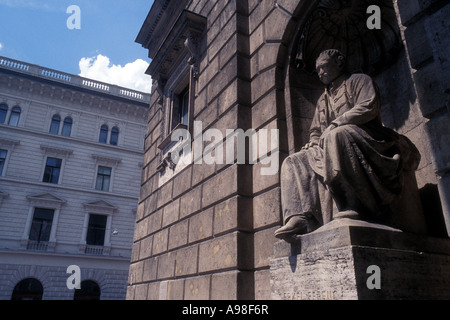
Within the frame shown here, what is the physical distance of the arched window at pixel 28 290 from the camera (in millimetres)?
23219

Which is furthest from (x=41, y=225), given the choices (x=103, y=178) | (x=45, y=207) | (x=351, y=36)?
(x=351, y=36)

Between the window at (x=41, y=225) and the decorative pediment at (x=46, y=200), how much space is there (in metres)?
0.43

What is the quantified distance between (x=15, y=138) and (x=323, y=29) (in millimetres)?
26803

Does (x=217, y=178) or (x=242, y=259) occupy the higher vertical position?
(x=217, y=178)

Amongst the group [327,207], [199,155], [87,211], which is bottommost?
[327,207]

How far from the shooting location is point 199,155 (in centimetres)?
674

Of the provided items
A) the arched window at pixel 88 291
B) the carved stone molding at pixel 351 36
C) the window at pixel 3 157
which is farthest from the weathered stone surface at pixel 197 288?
the window at pixel 3 157

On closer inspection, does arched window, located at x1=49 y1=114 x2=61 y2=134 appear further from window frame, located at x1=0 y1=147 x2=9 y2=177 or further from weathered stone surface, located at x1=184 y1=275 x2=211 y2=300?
weathered stone surface, located at x1=184 y1=275 x2=211 y2=300

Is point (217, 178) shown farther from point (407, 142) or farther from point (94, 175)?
point (94, 175)

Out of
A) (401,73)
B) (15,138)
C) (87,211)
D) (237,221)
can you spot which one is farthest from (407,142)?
(15,138)

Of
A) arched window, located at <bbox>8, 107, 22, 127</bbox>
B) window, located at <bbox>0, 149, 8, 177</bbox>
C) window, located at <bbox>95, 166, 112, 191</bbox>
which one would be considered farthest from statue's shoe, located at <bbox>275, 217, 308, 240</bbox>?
arched window, located at <bbox>8, 107, 22, 127</bbox>

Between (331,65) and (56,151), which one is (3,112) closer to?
(56,151)

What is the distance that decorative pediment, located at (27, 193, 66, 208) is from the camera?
2508cm

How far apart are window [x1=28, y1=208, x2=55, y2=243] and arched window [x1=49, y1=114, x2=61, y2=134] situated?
6259 mm
